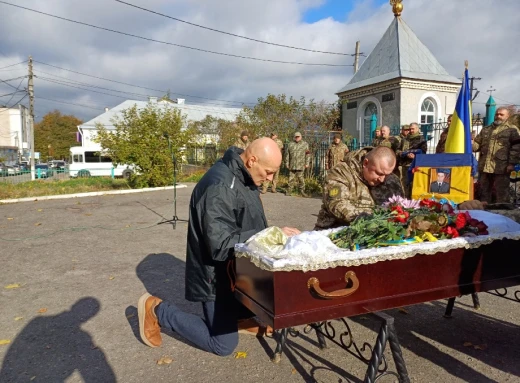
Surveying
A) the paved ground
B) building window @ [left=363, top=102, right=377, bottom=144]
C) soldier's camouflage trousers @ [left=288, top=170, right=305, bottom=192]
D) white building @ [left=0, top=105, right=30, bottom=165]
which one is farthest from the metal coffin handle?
white building @ [left=0, top=105, right=30, bottom=165]

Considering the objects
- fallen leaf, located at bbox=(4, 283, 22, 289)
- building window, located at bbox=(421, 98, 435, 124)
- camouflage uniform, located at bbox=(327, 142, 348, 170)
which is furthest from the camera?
building window, located at bbox=(421, 98, 435, 124)

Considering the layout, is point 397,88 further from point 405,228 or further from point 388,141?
point 405,228

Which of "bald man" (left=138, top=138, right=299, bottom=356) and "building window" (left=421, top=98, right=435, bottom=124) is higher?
"building window" (left=421, top=98, right=435, bottom=124)

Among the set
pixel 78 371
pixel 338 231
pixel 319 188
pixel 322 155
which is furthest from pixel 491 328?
pixel 322 155

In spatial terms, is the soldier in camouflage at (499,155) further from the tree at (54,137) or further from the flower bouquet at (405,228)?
the tree at (54,137)

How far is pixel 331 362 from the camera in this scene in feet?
10.4

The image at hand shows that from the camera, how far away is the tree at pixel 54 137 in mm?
67875

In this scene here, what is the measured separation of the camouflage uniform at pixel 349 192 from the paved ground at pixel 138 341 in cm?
109

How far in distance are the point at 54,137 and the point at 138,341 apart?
73.8 m

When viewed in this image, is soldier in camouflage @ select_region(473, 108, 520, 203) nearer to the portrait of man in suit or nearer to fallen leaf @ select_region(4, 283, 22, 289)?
the portrait of man in suit

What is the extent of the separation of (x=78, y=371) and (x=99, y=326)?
806 mm

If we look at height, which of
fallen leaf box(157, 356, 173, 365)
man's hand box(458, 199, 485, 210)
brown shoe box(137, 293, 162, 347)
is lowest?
fallen leaf box(157, 356, 173, 365)

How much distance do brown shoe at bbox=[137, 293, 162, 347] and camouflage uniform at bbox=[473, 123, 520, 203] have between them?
7.11 meters

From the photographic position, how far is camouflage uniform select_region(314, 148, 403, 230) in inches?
146
